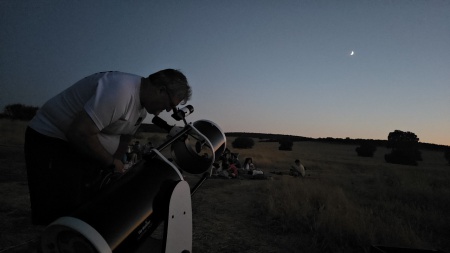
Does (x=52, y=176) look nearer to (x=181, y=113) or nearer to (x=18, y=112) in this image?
(x=181, y=113)

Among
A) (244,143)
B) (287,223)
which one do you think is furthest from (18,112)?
(287,223)

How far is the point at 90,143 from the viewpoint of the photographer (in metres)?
2.13

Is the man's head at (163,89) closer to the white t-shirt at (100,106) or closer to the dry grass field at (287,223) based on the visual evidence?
the white t-shirt at (100,106)

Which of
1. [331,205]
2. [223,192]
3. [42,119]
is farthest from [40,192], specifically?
[223,192]

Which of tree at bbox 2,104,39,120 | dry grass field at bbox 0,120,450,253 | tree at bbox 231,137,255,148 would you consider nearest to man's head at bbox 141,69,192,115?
dry grass field at bbox 0,120,450,253

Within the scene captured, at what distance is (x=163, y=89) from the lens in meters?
2.46

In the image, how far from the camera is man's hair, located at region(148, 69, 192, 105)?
7.98 feet

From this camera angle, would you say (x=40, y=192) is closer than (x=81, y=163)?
Yes

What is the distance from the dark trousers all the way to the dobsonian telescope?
53 cm

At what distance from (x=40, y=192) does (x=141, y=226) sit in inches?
38.1

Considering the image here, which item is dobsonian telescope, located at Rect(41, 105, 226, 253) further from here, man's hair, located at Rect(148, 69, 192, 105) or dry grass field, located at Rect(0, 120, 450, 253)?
dry grass field, located at Rect(0, 120, 450, 253)

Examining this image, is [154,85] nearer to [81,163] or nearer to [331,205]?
[81,163]

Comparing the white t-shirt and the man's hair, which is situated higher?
the man's hair

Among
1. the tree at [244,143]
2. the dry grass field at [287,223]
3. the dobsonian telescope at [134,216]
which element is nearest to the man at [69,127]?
the dobsonian telescope at [134,216]
